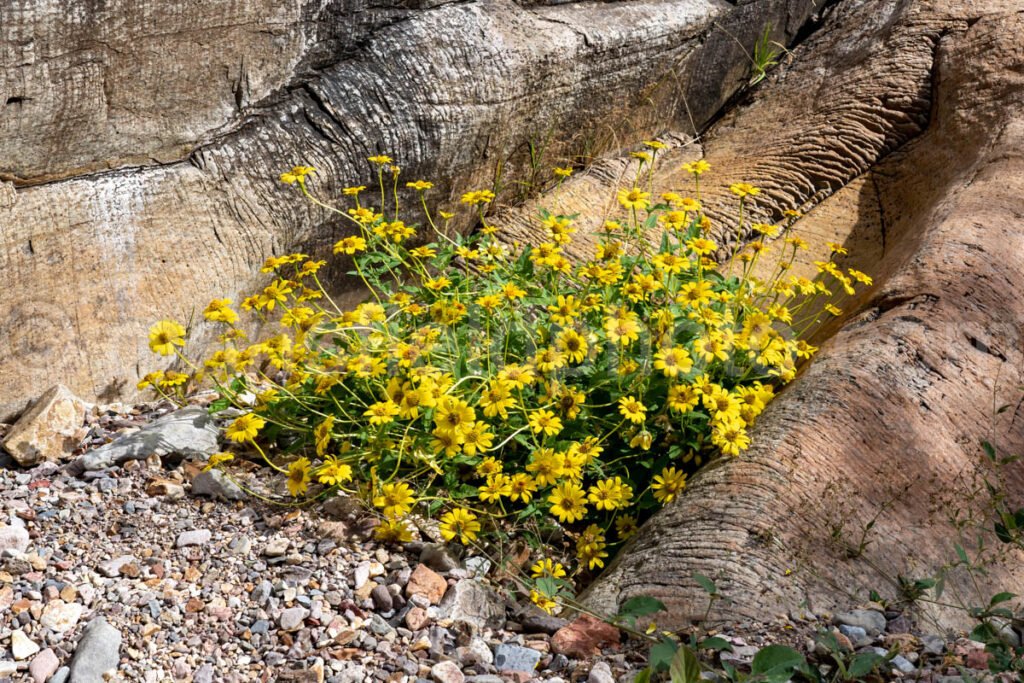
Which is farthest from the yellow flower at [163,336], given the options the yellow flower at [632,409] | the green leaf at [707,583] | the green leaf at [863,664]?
the green leaf at [863,664]

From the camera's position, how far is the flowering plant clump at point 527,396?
245 centimetres

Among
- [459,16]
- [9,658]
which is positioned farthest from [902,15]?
[9,658]

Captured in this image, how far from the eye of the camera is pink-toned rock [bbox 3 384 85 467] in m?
2.81

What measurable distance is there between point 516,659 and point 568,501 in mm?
450

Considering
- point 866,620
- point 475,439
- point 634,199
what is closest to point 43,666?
point 475,439

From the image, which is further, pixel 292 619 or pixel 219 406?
pixel 219 406

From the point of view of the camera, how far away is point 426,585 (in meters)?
2.33

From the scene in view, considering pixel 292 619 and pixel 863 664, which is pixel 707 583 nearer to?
pixel 863 664

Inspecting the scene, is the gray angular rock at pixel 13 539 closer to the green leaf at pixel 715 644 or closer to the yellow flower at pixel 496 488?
the yellow flower at pixel 496 488

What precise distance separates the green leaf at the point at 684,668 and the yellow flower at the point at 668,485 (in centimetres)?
85

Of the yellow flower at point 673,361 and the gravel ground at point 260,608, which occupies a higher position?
the yellow flower at point 673,361

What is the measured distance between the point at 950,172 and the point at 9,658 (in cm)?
346

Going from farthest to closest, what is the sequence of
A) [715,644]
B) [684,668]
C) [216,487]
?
[216,487], [715,644], [684,668]

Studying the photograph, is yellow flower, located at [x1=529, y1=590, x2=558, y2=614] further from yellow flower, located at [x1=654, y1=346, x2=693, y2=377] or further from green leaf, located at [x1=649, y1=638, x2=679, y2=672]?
yellow flower, located at [x1=654, y1=346, x2=693, y2=377]
